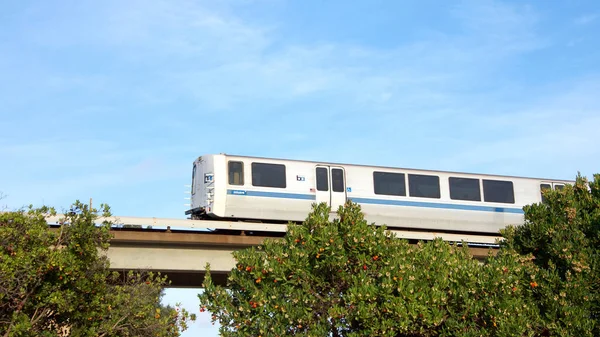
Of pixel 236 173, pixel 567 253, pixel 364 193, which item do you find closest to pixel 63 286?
pixel 236 173

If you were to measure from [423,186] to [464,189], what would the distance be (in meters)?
2.06

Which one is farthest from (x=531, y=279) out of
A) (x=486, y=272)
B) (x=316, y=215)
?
(x=316, y=215)

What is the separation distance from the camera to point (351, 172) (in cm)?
3016

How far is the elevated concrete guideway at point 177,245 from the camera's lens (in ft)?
80.3

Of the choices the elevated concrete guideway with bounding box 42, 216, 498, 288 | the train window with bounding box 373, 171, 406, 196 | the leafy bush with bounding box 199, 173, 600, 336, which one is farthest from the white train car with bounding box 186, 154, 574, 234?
the leafy bush with bounding box 199, 173, 600, 336

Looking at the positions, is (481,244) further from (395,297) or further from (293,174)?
(395,297)

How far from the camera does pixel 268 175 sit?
2872 cm

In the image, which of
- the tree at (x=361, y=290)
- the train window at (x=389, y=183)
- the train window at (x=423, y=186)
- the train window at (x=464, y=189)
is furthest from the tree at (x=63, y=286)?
the train window at (x=464, y=189)

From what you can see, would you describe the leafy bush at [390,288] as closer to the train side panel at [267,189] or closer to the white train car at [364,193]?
the train side panel at [267,189]

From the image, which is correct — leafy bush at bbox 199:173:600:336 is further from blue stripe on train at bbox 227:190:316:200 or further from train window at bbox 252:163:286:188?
train window at bbox 252:163:286:188

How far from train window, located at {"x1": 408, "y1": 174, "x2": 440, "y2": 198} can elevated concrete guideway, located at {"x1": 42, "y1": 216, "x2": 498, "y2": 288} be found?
692 cm

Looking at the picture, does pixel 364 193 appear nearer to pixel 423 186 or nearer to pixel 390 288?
pixel 423 186

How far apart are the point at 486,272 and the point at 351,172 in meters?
11.9

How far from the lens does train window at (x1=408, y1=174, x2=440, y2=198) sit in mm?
31125
